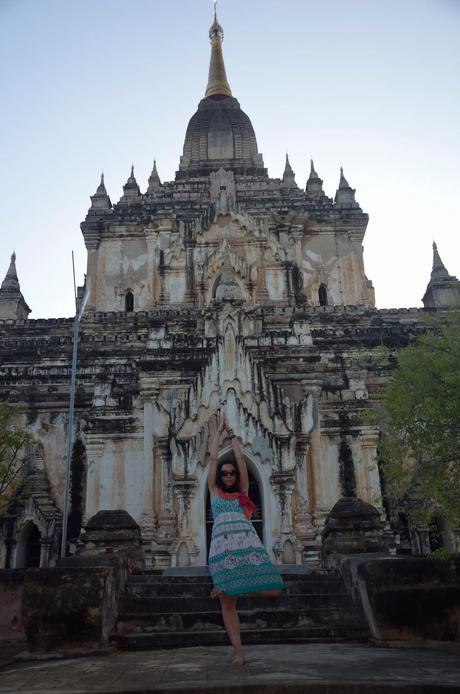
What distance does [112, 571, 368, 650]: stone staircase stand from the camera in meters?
8.30

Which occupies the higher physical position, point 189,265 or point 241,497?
point 189,265

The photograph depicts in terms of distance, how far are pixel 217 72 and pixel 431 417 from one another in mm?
44022

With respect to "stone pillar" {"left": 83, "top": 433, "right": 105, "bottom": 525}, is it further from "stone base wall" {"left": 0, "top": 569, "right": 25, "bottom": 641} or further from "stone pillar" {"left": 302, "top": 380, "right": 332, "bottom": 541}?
"stone base wall" {"left": 0, "top": 569, "right": 25, "bottom": 641}

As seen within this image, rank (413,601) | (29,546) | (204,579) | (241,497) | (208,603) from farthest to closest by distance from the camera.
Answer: (29,546), (204,579), (208,603), (413,601), (241,497)

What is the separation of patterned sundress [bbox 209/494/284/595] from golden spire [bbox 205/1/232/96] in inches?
1764

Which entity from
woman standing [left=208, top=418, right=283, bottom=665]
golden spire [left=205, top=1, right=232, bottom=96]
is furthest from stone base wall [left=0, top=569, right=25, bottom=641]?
golden spire [left=205, top=1, right=232, bottom=96]

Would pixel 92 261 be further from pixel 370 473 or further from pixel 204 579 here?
pixel 204 579

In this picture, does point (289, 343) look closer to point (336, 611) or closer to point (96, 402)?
point (96, 402)

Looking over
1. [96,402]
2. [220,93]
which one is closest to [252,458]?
[96,402]

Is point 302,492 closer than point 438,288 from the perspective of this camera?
Yes

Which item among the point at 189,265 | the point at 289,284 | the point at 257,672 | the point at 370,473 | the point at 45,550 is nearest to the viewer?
the point at 257,672

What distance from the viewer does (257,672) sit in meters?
5.95

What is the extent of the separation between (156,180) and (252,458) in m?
27.0

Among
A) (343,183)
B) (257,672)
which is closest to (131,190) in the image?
(343,183)
